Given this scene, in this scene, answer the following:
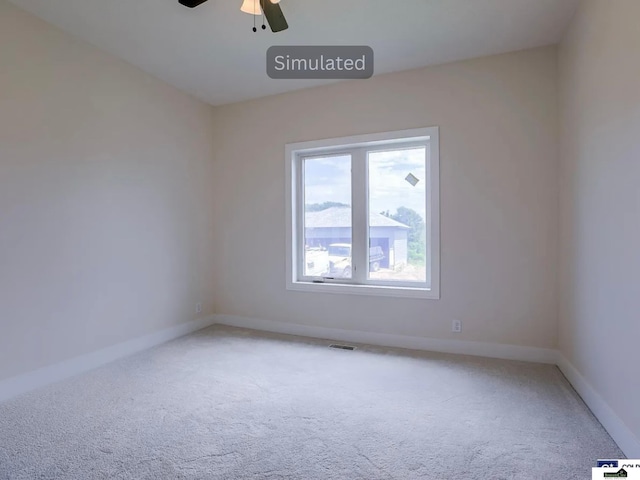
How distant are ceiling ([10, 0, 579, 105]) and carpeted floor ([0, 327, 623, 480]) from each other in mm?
A: 2823

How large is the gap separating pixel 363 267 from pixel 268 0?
8.62 ft

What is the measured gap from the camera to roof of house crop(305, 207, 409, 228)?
3.78 metres

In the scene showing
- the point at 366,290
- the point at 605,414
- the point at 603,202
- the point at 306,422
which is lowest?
the point at 306,422

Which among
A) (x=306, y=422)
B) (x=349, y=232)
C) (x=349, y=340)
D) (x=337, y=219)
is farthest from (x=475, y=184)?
(x=306, y=422)

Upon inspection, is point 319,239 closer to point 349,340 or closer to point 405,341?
point 349,340

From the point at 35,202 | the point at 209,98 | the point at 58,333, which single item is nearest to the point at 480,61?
the point at 209,98

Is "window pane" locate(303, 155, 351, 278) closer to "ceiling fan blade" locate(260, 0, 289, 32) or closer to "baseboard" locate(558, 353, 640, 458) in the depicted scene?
"ceiling fan blade" locate(260, 0, 289, 32)

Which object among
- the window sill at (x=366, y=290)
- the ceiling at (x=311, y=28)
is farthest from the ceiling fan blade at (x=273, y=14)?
the window sill at (x=366, y=290)

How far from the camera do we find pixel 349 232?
3955 millimetres

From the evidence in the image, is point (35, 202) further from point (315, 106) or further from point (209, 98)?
point (315, 106)

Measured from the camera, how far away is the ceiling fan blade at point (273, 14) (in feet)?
6.93

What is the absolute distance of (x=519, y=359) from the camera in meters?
3.14

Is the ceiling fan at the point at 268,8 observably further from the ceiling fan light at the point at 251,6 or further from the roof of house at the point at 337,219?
the roof of house at the point at 337,219
